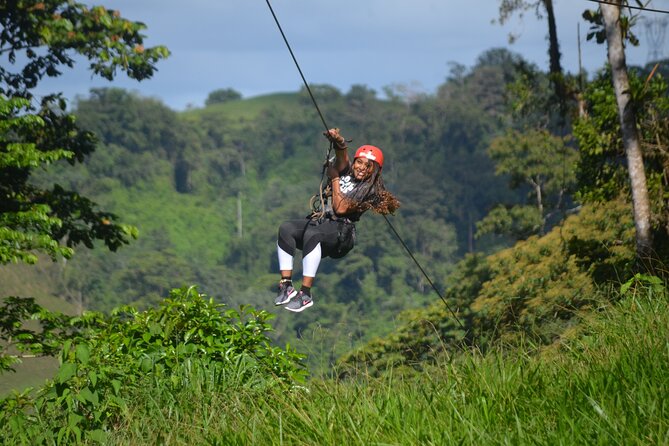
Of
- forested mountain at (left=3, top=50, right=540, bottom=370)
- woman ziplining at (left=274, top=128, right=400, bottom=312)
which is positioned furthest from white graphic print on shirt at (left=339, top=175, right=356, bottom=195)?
forested mountain at (left=3, top=50, right=540, bottom=370)

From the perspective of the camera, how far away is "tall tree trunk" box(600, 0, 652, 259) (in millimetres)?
12633

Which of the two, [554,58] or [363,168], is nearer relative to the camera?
[363,168]

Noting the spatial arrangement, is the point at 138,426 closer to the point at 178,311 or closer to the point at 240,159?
the point at 178,311

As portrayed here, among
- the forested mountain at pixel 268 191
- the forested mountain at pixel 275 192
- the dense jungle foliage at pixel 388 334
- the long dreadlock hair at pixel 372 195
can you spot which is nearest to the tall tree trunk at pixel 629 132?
the dense jungle foliage at pixel 388 334

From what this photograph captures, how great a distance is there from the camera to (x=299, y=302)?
323 inches

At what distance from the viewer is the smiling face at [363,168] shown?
8336mm

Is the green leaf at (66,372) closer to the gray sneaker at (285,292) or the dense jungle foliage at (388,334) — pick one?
the dense jungle foliage at (388,334)

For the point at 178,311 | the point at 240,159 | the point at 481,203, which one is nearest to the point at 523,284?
the point at 178,311

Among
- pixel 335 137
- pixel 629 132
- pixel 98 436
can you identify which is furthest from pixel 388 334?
pixel 98 436

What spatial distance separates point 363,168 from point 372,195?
236 millimetres

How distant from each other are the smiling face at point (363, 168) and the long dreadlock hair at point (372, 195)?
2 cm

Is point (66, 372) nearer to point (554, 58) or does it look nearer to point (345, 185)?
point (345, 185)

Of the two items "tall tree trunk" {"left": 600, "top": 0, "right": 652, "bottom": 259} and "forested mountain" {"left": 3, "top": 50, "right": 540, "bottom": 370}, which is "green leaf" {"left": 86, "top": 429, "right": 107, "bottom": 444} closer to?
"tall tree trunk" {"left": 600, "top": 0, "right": 652, "bottom": 259}

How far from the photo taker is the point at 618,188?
53.9ft
